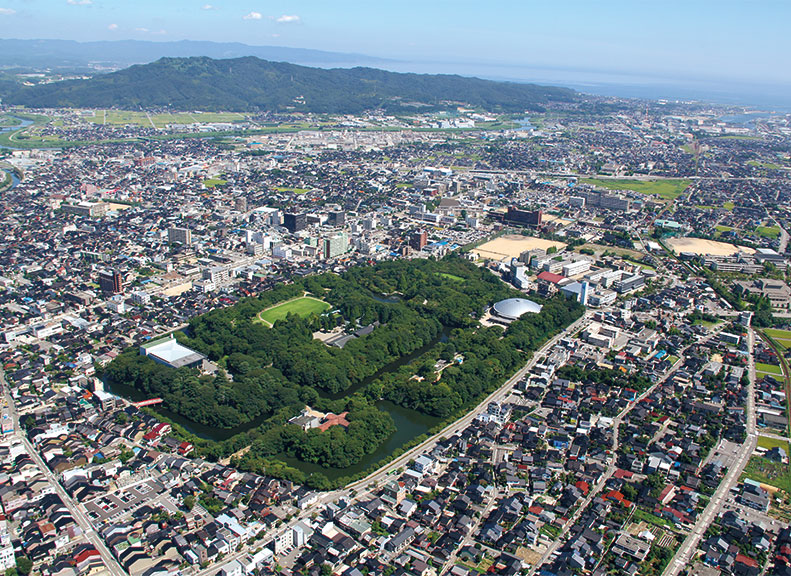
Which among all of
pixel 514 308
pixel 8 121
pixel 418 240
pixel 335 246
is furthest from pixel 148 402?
pixel 8 121

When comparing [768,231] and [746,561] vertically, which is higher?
[768,231]

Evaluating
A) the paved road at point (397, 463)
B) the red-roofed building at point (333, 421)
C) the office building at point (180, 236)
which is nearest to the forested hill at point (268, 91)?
the office building at point (180, 236)

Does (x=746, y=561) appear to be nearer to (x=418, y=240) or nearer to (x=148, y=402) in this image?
(x=148, y=402)

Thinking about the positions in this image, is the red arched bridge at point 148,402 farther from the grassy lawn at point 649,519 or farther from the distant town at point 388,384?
the grassy lawn at point 649,519

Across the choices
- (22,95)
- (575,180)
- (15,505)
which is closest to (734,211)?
(575,180)

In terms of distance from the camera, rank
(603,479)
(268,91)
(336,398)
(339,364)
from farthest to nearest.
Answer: (268,91)
(339,364)
(336,398)
(603,479)

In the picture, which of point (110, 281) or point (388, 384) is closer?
point (388, 384)

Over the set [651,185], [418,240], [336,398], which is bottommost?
[336,398]
